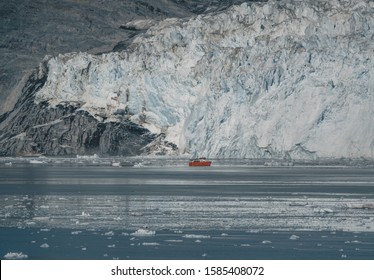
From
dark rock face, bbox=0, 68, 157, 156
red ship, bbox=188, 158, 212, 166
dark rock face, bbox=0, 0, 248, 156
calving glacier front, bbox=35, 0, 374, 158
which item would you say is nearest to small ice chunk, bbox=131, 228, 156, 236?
calving glacier front, bbox=35, 0, 374, 158

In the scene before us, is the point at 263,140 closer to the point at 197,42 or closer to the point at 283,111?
the point at 283,111

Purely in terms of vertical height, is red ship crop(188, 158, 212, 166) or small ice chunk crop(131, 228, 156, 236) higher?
small ice chunk crop(131, 228, 156, 236)

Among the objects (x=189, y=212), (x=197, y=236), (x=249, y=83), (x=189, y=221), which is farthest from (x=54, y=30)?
(x=197, y=236)

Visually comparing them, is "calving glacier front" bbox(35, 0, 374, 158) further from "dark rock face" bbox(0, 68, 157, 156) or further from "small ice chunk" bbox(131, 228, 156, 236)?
"small ice chunk" bbox(131, 228, 156, 236)

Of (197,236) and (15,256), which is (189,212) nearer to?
(197,236)

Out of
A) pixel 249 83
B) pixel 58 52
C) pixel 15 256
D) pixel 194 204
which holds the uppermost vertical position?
pixel 58 52

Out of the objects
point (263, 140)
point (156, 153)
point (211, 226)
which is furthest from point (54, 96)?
point (211, 226)
